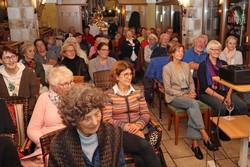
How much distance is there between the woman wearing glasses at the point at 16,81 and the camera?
284 cm

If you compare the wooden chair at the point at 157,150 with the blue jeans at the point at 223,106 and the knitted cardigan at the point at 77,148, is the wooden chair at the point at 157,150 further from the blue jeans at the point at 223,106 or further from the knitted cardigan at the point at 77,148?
the blue jeans at the point at 223,106

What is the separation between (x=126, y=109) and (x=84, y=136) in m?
0.96

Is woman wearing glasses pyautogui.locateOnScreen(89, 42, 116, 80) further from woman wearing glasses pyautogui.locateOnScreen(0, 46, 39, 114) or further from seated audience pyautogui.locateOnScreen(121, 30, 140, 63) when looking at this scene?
seated audience pyautogui.locateOnScreen(121, 30, 140, 63)

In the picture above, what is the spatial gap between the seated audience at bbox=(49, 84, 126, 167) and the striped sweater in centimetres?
86

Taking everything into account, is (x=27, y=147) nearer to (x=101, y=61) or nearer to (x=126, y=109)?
(x=126, y=109)

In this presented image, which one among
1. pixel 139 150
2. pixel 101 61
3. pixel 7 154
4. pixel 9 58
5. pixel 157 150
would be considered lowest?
pixel 157 150

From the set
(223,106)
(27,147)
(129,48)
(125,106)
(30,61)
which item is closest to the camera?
(27,147)

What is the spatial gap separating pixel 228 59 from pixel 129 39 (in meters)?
2.54

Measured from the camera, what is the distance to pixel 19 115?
7.60 feet

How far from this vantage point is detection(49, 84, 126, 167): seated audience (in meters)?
1.42

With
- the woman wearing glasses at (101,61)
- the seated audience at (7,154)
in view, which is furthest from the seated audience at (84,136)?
the woman wearing glasses at (101,61)

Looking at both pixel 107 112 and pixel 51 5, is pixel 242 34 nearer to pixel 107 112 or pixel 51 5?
pixel 107 112

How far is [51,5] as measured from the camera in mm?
10328

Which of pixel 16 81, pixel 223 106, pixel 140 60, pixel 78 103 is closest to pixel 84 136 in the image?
pixel 78 103
